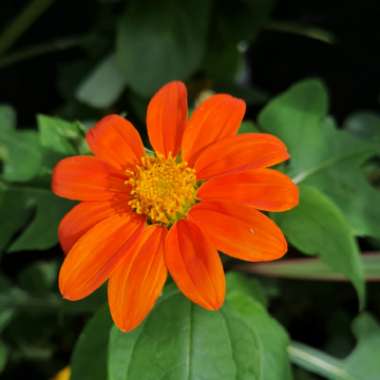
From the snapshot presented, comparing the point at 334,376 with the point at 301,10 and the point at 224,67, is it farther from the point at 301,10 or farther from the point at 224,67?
the point at 301,10

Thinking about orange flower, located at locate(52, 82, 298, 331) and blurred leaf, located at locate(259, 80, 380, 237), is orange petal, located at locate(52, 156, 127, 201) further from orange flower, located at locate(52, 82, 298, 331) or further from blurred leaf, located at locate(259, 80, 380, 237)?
blurred leaf, located at locate(259, 80, 380, 237)

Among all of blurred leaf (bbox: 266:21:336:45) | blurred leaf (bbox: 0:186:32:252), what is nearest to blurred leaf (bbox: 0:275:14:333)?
blurred leaf (bbox: 0:186:32:252)

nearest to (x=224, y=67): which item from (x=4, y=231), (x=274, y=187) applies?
(x=4, y=231)

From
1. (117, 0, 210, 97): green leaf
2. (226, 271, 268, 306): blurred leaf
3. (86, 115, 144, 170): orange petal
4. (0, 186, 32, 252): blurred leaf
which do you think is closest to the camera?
(86, 115, 144, 170): orange petal

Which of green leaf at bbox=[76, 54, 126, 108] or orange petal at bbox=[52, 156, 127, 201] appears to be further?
green leaf at bbox=[76, 54, 126, 108]

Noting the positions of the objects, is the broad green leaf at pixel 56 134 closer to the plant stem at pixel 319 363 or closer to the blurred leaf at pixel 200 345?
the blurred leaf at pixel 200 345

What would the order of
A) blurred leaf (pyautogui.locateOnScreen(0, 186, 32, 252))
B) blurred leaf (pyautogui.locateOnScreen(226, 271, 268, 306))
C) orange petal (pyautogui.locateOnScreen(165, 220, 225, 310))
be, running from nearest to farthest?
orange petal (pyautogui.locateOnScreen(165, 220, 225, 310))
blurred leaf (pyautogui.locateOnScreen(226, 271, 268, 306))
blurred leaf (pyautogui.locateOnScreen(0, 186, 32, 252))
